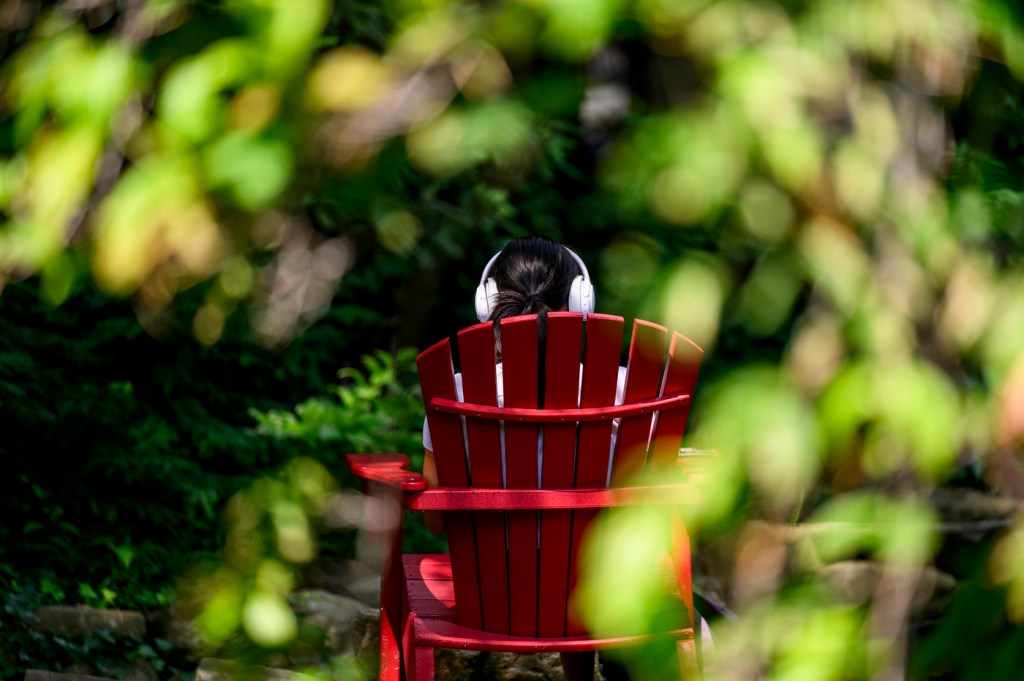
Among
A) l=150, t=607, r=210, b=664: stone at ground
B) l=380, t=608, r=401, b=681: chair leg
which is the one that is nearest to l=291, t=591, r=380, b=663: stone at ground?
l=150, t=607, r=210, b=664: stone at ground

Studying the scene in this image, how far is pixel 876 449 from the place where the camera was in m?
0.86

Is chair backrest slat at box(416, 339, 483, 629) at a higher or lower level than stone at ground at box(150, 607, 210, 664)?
higher

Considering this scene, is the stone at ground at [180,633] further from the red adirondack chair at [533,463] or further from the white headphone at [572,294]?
the white headphone at [572,294]

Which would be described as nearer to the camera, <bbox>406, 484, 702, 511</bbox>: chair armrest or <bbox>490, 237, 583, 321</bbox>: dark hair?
<bbox>406, 484, 702, 511</bbox>: chair armrest

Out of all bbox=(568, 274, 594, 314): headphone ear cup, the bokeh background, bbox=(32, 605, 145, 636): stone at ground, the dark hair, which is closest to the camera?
the bokeh background

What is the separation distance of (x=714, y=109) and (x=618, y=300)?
6.7 inches

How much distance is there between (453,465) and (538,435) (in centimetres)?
20

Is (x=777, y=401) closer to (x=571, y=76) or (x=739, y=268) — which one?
(x=739, y=268)

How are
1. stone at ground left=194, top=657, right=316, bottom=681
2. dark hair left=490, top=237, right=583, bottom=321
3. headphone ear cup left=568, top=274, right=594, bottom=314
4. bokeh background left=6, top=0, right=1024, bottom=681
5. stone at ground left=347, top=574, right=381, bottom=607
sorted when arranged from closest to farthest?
bokeh background left=6, top=0, right=1024, bottom=681
headphone ear cup left=568, top=274, right=594, bottom=314
dark hair left=490, top=237, right=583, bottom=321
stone at ground left=194, top=657, right=316, bottom=681
stone at ground left=347, top=574, right=381, bottom=607

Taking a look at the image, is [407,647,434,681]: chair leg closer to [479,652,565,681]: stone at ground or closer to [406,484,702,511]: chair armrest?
[406,484,702,511]: chair armrest

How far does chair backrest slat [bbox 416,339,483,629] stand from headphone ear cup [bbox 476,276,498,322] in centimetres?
36

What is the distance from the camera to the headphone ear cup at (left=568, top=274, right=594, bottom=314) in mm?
2736

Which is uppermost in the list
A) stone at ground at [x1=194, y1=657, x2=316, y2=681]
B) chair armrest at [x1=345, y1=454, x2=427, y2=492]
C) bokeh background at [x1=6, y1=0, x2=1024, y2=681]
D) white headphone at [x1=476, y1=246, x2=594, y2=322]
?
bokeh background at [x1=6, y1=0, x2=1024, y2=681]

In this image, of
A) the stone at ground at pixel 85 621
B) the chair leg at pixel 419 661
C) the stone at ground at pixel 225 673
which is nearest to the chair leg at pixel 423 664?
the chair leg at pixel 419 661
